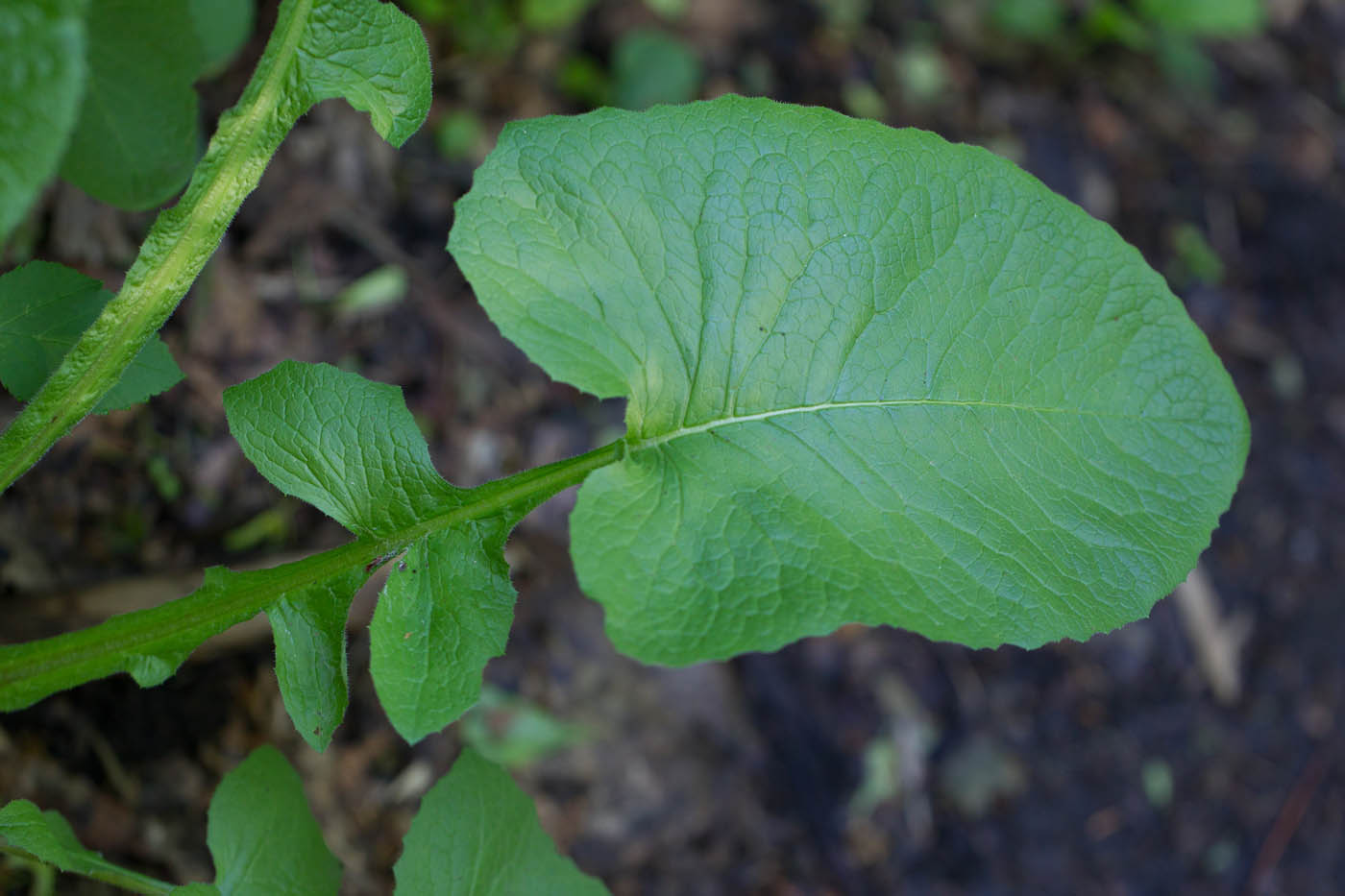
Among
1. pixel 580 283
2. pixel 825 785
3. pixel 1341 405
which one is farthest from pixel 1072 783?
pixel 580 283

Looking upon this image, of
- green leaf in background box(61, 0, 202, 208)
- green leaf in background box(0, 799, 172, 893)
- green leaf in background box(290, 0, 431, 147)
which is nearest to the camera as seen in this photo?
green leaf in background box(0, 799, 172, 893)

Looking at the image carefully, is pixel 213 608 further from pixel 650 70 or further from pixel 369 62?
pixel 650 70

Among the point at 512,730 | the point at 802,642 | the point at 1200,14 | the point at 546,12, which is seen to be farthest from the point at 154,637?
the point at 1200,14

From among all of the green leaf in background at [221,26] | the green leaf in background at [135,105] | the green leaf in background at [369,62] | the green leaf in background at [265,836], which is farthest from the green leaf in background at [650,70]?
the green leaf in background at [265,836]

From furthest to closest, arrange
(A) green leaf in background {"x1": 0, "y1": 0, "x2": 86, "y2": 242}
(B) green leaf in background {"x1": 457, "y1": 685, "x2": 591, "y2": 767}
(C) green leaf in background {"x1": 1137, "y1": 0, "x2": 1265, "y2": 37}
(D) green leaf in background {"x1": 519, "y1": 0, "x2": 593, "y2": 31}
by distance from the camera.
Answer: (C) green leaf in background {"x1": 1137, "y1": 0, "x2": 1265, "y2": 37}
(D) green leaf in background {"x1": 519, "y1": 0, "x2": 593, "y2": 31}
(B) green leaf in background {"x1": 457, "y1": 685, "x2": 591, "y2": 767}
(A) green leaf in background {"x1": 0, "y1": 0, "x2": 86, "y2": 242}

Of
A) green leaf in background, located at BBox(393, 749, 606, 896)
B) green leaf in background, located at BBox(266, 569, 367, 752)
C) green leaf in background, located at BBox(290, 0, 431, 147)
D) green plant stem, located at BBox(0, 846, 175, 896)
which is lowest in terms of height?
green leaf in background, located at BBox(393, 749, 606, 896)

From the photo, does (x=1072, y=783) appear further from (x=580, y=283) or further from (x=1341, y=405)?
(x=580, y=283)

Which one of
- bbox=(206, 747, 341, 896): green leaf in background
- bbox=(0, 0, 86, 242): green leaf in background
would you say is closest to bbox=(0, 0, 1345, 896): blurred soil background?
bbox=(206, 747, 341, 896): green leaf in background

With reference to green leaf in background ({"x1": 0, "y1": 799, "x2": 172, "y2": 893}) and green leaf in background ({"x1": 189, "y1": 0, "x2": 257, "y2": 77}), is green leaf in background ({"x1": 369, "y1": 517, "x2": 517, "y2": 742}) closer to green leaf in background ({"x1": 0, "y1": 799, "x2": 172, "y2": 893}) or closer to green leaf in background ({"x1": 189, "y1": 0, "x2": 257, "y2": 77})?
green leaf in background ({"x1": 0, "y1": 799, "x2": 172, "y2": 893})
